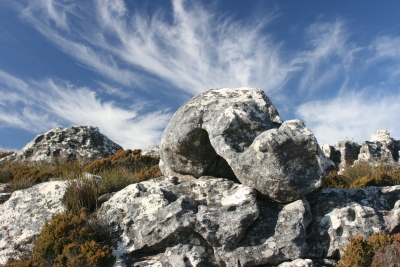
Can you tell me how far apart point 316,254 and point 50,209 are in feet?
19.6

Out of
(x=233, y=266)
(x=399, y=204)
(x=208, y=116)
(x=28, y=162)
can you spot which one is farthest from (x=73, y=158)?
(x=399, y=204)

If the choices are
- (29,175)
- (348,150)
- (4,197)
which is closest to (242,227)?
(4,197)

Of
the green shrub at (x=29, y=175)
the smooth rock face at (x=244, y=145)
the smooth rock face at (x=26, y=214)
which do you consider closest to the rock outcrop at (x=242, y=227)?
the smooth rock face at (x=244, y=145)

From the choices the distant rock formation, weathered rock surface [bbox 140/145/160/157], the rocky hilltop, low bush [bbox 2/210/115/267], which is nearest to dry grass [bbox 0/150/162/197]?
weathered rock surface [bbox 140/145/160/157]

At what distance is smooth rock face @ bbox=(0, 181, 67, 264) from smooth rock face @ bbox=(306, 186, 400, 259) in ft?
18.7

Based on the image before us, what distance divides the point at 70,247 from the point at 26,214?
8.50 ft

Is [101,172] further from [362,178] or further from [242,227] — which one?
[362,178]

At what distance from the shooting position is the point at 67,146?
17.3 m

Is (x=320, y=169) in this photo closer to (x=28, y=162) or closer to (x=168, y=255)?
(x=168, y=255)

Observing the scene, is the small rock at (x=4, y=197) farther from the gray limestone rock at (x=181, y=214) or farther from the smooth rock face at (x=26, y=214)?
the gray limestone rock at (x=181, y=214)

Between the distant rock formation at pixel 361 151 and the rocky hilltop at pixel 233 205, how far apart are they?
9.77m

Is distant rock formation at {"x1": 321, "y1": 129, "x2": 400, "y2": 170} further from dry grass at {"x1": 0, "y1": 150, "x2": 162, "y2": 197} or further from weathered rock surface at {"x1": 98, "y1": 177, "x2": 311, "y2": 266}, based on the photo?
weathered rock surface at {"x1": 98, "y1": 177, "x2": 311, "y2": 266}

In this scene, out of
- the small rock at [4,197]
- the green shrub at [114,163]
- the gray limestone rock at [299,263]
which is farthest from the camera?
the green shrub at [114,163]

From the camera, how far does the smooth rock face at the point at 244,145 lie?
662 centimetres
